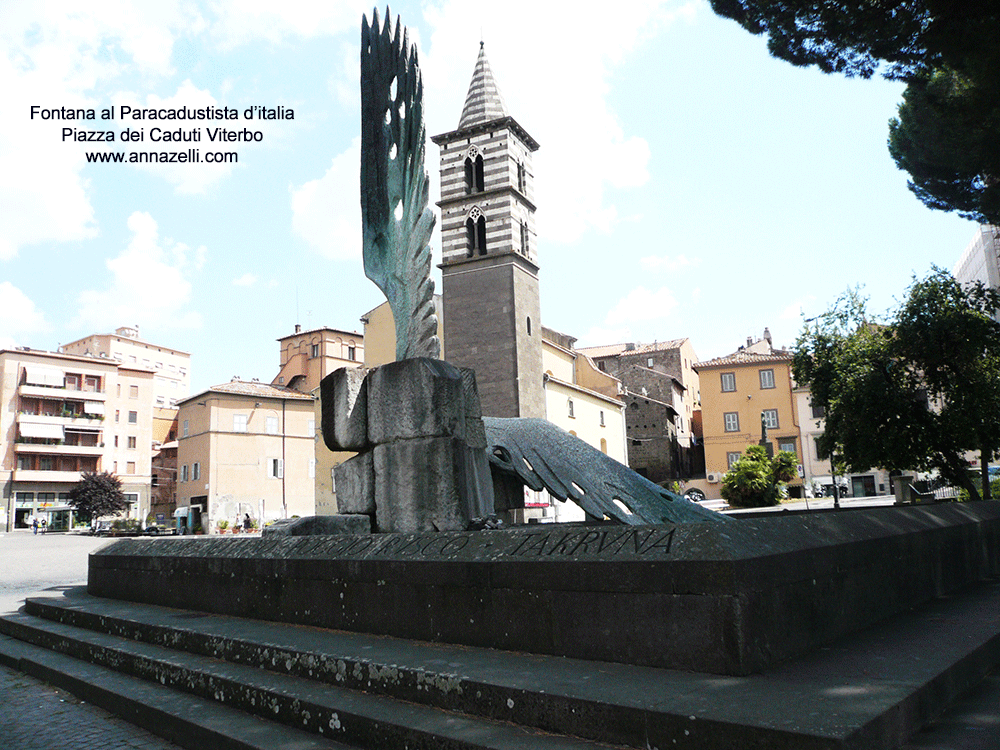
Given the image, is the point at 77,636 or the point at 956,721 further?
the point at 77,636

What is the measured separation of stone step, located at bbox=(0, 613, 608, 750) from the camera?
288cm

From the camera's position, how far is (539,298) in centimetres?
3312

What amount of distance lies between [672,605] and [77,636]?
16.4ft

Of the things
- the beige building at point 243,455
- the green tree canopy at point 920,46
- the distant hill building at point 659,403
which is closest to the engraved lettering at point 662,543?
the green tree canopy at point 920,46

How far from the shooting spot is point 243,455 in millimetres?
44719

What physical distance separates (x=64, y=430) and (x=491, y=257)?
39196mm

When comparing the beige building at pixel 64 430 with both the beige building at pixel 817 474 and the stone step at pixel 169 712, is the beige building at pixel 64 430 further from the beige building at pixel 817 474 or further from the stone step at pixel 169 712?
the stone step at pixel 169 712

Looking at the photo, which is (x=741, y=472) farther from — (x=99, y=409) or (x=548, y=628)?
(x=99, y=409)

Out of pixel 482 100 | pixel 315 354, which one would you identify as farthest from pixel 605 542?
pixel 315 354

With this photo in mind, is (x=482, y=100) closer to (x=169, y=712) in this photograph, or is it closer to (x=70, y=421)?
(x=169, y=712)

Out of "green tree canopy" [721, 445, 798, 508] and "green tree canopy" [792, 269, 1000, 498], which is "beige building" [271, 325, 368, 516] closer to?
"green tree canopy" [721, 445, 798, 508]

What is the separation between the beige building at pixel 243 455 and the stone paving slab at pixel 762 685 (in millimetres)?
41271

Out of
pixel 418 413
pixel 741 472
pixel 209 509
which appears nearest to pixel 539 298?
pixel 741 472

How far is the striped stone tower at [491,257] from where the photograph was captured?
30781 mm
